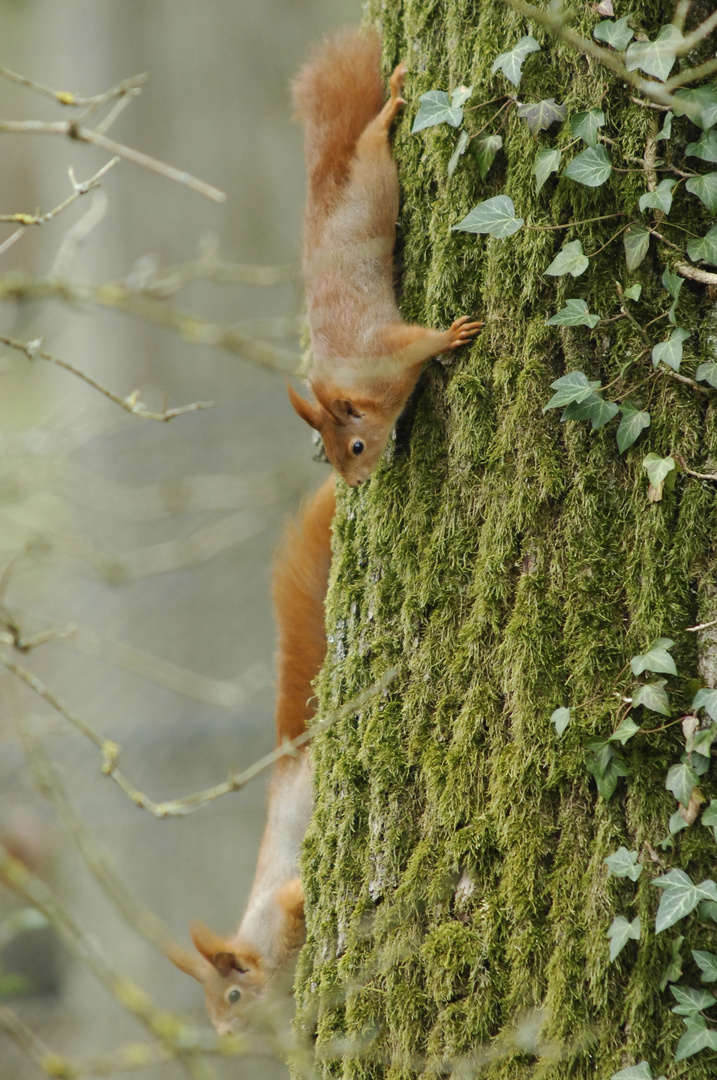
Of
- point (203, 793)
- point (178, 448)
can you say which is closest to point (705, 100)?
point (203, 793)

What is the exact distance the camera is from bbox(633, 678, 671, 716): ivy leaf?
1.12 meters

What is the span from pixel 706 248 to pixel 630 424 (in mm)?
211

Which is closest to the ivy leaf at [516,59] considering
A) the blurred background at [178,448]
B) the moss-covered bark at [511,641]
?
the moss-covered bark at [511,641]

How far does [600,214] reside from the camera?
3.93 feet

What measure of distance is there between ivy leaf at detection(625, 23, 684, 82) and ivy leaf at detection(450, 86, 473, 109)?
9.5 inches

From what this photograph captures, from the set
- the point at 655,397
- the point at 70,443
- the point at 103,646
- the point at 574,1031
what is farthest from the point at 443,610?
the point at 70,443

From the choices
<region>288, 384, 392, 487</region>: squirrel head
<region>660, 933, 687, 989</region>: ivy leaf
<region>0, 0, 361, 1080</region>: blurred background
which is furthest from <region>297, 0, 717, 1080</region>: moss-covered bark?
<region>0, 0, 361, 1080</region>: blurred background

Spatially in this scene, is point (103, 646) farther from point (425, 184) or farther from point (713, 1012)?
point (713, 1012)

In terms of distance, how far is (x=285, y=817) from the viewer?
2291 mm

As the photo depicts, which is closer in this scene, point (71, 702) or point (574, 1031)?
point (574, 1031)

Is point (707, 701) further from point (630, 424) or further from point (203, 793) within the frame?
point (203, 793)

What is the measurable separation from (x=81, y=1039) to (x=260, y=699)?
157 centimetres

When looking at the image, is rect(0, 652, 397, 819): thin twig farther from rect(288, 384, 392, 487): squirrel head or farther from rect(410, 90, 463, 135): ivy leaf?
rect(410, 90, 463, 135): ivy leaf

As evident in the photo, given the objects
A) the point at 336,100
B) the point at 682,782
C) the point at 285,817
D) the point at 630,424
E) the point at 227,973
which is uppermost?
the point at 336,100
